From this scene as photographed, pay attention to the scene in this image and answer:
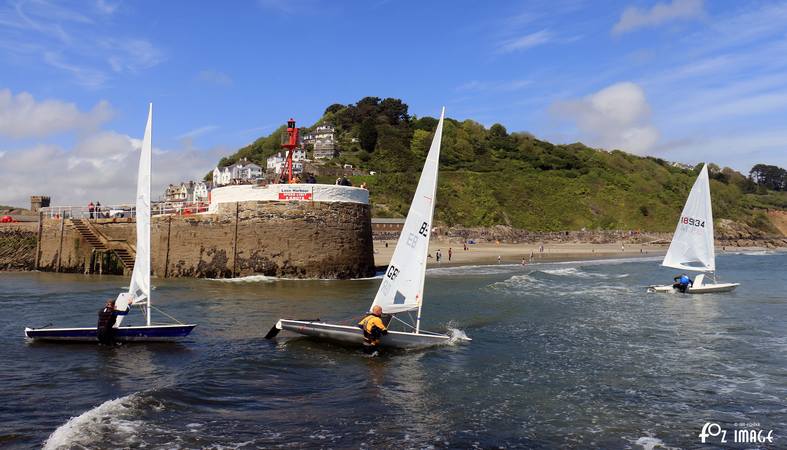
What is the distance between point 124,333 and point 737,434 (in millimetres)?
16409

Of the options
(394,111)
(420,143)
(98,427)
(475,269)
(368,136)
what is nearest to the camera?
(98,427)

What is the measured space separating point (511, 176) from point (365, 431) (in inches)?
4835

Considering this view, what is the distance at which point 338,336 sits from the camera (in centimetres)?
1884

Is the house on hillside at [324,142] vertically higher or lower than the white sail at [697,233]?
higher

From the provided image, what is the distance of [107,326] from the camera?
1794 centimetres

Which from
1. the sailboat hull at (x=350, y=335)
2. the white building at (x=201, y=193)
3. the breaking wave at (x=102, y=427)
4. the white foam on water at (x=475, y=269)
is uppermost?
the white building at (x=201, y=193)

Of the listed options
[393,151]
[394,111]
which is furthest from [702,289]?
[394,111]

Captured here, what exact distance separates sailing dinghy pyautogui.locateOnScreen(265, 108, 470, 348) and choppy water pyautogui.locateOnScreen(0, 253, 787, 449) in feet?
1.69

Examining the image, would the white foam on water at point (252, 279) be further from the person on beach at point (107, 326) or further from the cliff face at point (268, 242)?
the person on beach at point (107, 326)

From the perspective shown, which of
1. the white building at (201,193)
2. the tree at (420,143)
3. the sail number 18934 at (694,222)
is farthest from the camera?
the tree at (420,143)

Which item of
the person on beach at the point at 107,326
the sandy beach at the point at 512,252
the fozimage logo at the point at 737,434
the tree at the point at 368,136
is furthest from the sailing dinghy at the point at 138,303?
the tree at the point at 368,136

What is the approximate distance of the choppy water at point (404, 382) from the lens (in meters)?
11.4

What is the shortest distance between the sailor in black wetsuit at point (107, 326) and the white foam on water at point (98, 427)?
592cm

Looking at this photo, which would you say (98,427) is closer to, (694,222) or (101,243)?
(101,243)
